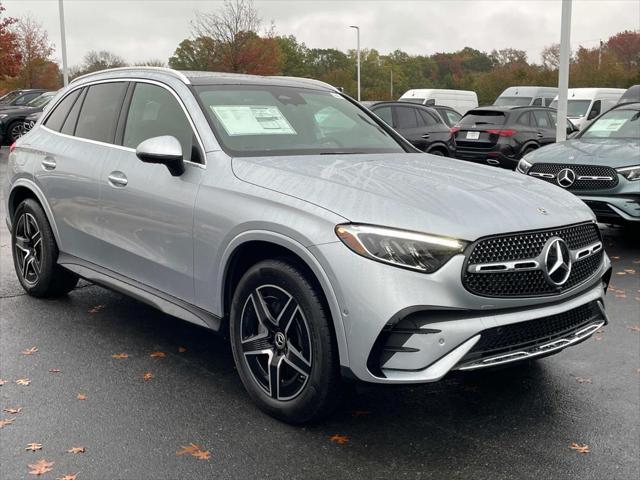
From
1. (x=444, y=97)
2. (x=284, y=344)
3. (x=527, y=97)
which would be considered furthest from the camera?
(x=444, y=97)

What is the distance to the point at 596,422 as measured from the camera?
12.4 feet

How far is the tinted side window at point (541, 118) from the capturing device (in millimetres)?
16547

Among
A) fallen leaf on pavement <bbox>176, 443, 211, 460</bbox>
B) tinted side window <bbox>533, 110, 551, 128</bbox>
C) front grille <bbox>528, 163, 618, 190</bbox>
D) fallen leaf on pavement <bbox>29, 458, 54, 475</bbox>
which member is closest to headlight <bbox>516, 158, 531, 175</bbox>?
front grille <bbox>528, 163, 618, 190</bbox>

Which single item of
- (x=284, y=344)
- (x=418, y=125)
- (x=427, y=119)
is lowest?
(x=284, y=344)

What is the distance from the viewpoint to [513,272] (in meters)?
3.26

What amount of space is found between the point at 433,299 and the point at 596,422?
1.38 m

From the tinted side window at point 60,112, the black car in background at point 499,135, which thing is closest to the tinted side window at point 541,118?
the black car in background at point 499,135

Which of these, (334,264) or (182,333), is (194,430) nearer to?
(334,264)

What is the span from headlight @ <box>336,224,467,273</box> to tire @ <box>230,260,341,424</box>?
0.39 metres

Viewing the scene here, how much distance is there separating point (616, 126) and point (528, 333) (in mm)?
6876

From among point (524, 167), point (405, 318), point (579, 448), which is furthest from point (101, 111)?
point (524, 167)

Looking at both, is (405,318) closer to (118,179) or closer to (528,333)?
(528,333)

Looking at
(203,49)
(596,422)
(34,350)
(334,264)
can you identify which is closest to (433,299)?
(334,264)

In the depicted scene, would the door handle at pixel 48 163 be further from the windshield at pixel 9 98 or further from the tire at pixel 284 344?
the windshield at pixel 9 98
